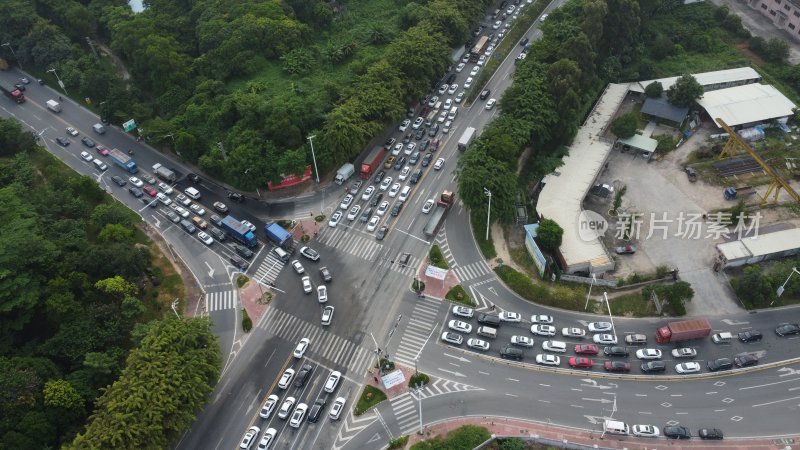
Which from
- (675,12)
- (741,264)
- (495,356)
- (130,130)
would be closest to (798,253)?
(741,264)

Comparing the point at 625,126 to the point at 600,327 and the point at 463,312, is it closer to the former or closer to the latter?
the point at 600,327

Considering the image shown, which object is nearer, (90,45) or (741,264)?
(741,264)

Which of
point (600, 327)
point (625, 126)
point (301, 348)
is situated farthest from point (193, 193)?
point (625, 126)

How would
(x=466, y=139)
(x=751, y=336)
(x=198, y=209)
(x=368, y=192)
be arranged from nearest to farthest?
(x=751, y=336) → (x=198, y=209) → (x=368, y=192) → (x=466, y=139)

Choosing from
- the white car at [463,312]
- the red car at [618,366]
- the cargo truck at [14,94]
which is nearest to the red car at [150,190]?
the cargo truck at [14,94]

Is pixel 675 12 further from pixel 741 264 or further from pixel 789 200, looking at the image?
pixel 741 264

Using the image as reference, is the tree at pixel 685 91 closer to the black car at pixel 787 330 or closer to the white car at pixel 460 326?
the black car at pixel 787 330
